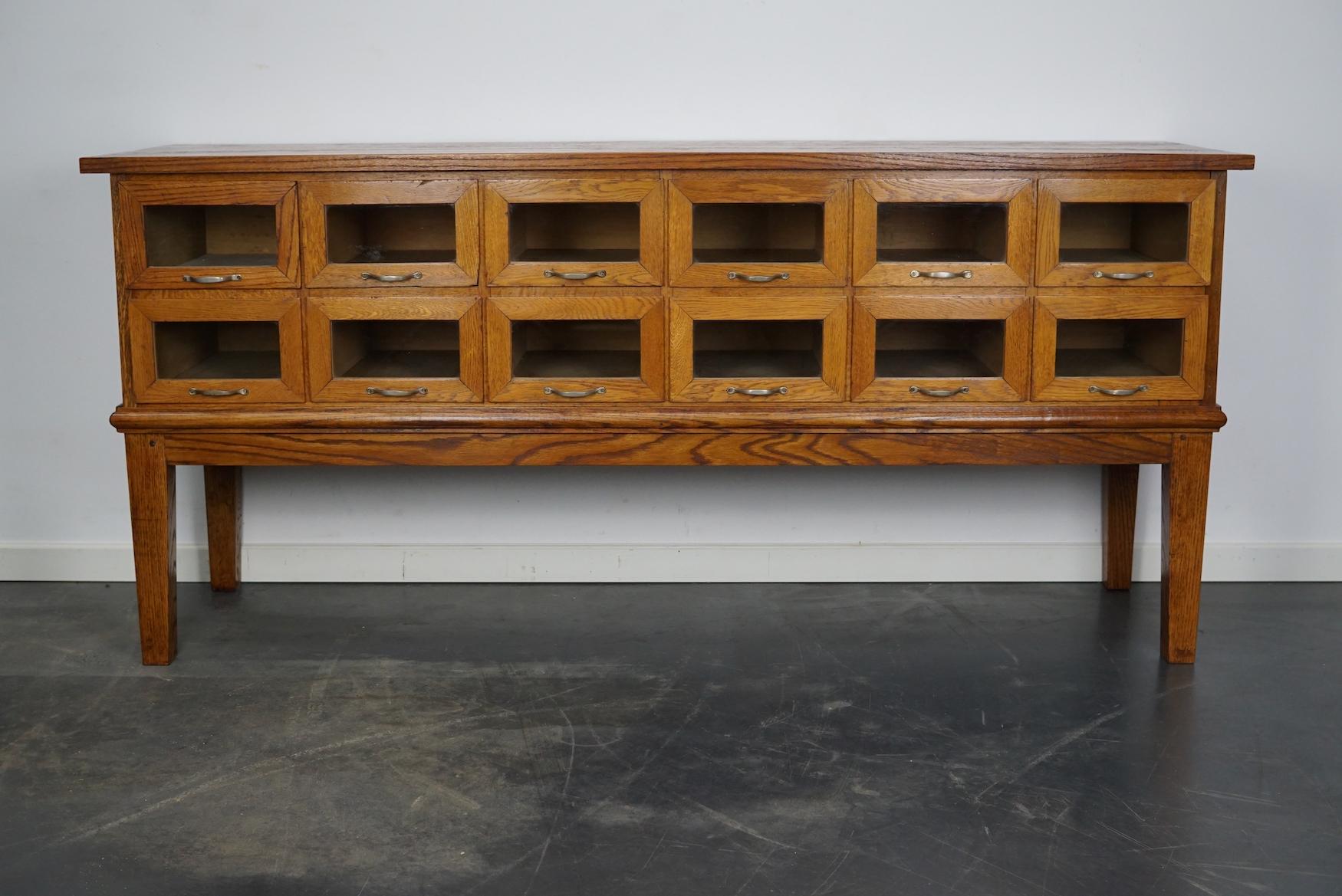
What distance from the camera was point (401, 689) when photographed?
331cm

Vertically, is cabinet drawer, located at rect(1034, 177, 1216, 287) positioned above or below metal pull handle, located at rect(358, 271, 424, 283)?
above

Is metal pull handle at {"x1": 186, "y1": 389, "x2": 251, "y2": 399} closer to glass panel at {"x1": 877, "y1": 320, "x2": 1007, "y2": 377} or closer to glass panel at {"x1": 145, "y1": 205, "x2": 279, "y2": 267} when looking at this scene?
glass panel at {"x1": 145, "y1": 205, "x2": 279, "y2": 267}

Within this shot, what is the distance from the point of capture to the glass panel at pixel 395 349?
11.2ft

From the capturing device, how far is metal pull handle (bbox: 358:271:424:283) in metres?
3.32

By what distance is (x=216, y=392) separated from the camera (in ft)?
11.1

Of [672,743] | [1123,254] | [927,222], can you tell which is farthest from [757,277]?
[672,743]

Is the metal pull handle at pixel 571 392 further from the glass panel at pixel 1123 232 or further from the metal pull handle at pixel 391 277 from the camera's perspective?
the glass panel at pixel 1123 232

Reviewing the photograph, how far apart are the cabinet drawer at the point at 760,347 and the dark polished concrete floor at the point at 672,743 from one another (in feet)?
2.09

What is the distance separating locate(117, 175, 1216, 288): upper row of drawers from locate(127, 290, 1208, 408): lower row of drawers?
0.14ft

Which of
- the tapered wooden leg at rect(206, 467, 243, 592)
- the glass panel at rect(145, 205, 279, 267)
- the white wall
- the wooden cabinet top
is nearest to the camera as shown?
the wooden cabinet top

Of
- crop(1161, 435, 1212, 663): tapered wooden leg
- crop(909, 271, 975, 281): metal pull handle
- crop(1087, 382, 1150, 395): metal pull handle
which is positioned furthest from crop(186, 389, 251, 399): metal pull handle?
crop(1161, 435, 1212, 663): tapered wooden leg

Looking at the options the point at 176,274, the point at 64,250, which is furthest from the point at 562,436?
the point at 64,250

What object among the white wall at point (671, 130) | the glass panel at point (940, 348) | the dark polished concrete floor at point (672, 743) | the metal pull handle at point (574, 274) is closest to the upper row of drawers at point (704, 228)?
the metal pull handle at point (574, 274)

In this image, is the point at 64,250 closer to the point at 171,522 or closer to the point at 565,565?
the point at 171,522
